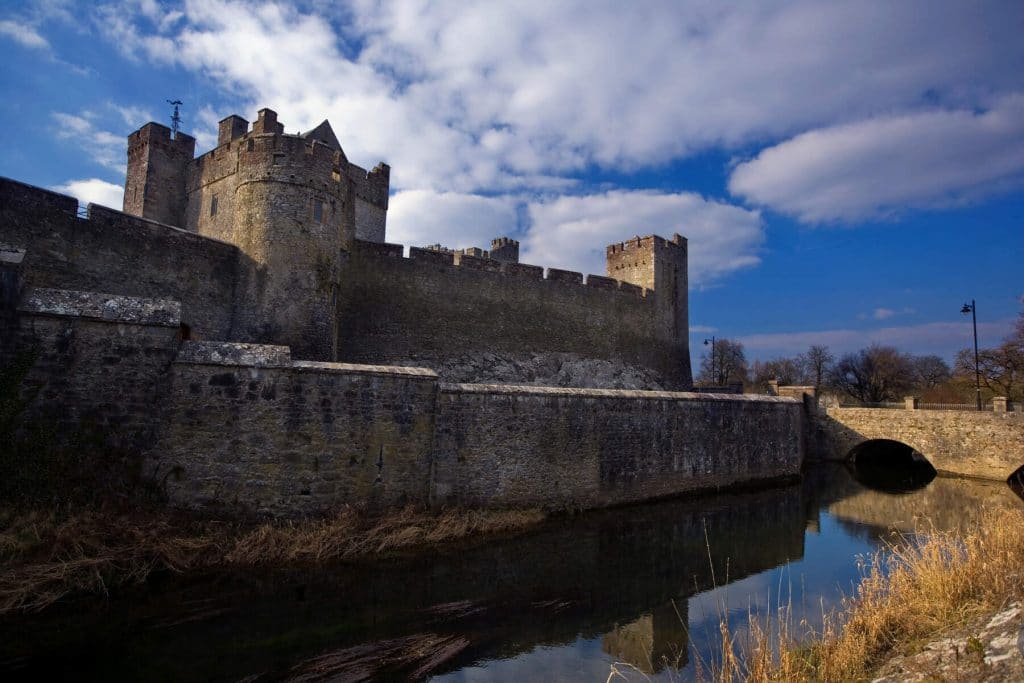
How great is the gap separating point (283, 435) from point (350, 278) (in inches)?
356

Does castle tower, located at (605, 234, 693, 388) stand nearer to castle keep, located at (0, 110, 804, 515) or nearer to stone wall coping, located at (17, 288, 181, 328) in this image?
castle keep, located at (0, 110, 804, 515)

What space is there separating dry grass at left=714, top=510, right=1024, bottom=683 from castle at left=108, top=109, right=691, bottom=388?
38.0 ft

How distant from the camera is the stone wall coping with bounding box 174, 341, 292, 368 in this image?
913cm

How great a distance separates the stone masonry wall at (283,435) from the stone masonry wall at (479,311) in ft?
23.2

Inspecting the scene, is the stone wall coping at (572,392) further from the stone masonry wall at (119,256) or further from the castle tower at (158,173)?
the castle tower at (158,173)

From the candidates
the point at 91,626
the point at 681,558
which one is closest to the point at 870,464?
the point at 681,558

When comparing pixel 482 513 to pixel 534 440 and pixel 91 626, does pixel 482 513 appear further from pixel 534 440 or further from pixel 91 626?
pixel 91 626

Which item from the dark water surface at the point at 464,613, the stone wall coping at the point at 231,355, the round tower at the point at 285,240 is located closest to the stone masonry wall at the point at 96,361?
the stone wall coping at the point at 231,355

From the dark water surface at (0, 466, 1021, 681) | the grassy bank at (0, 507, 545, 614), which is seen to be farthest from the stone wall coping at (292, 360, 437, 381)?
the dark water surface at (0, 466, 1021, 681)

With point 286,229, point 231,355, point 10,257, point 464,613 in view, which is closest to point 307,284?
point 286,229

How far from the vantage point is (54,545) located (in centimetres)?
716

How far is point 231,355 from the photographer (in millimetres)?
9352

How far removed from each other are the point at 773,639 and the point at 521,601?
3352 mm

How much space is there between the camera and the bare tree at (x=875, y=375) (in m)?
46.5
